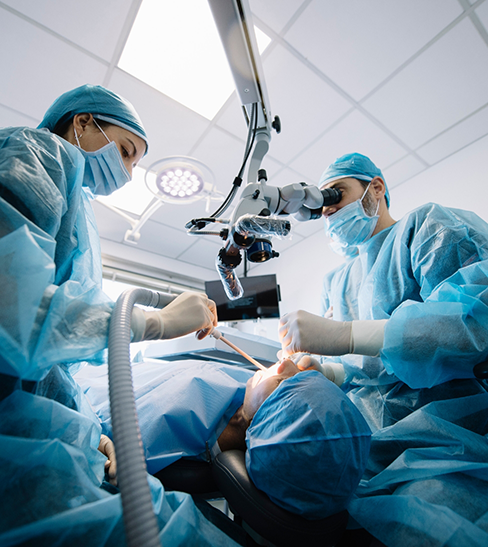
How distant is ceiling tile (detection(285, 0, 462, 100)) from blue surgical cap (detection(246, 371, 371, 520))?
5.89ft

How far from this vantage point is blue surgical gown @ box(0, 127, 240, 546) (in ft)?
1.41

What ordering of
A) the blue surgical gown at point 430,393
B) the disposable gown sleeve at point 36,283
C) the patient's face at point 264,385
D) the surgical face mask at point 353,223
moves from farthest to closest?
the surgical face mask at point 353,223, the patient's face at point 264,385, the blue surgical gown at point 430,393, the disposable gown sleeve at point 36,283

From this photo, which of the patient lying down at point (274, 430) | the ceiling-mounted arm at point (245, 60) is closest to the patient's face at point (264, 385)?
the patient lying down at point (274, 430)

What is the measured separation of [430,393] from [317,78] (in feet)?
5.90

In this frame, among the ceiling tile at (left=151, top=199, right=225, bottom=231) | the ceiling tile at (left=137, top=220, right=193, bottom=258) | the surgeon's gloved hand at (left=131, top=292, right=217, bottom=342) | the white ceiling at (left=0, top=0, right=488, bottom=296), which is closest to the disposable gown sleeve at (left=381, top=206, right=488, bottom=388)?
the surgeon's gloved hand at (left=131, top=292, right=217, bottom=342)

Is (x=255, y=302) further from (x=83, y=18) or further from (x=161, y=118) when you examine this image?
(x=83, y=18)

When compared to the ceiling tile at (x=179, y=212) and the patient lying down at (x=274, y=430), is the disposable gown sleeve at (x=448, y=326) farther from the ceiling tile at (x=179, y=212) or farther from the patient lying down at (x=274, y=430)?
the ceiling tile at (x=179, y=212)

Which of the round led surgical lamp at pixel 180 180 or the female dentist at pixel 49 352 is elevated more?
the round led surgical lamp at pixel 180 180

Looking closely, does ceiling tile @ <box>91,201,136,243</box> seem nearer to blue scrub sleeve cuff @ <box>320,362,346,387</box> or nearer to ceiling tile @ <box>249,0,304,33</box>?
ceiling tile @ <box>249,0,304,33</box>

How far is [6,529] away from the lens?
0.39 metres

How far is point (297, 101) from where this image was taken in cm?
190

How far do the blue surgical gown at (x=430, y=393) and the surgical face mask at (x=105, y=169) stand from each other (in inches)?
40.5

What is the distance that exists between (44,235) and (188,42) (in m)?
1.54

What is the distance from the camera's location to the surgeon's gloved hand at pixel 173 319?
2.07 feet
